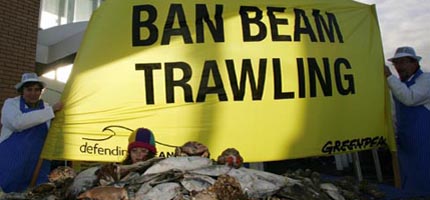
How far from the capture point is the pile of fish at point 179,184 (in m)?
2.12

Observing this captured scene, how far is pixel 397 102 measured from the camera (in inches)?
144

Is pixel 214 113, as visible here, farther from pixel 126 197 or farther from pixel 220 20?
pixel 126 197

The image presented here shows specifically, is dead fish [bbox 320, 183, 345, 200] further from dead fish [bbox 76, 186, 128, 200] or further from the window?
the window

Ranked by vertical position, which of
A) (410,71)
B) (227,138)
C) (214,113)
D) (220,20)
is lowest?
(227,138)

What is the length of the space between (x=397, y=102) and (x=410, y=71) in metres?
0.29

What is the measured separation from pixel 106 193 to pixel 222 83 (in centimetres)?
166

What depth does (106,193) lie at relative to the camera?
81.4 inches

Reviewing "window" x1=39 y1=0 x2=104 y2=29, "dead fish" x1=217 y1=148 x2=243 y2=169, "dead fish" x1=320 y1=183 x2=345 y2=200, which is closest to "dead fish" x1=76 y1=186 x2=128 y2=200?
"dead fish" x1=217 y1=148 x2=243 y2=169

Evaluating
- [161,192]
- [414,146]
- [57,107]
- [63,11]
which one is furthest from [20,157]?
[63,11]

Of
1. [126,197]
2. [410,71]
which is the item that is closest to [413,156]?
[410,71]

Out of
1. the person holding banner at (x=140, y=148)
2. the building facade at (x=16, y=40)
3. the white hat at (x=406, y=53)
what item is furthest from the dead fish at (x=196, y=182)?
the building facade at (x=16, y=40)

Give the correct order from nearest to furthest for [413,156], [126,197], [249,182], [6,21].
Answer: [126,197] < [249,182] < [413,156] < [6,21]

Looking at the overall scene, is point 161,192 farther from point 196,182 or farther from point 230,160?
point 230,160

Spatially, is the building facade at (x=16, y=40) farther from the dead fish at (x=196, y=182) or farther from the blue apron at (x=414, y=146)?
the blue apron at (x=414, y=146)
